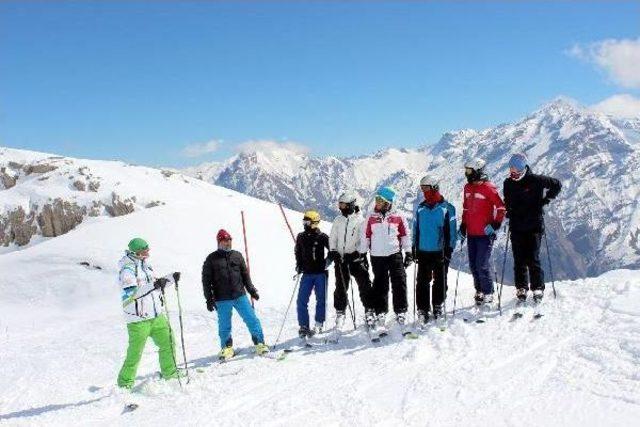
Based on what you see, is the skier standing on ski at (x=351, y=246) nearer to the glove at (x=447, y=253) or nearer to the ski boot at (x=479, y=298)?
the glove at (x=447, y=253)

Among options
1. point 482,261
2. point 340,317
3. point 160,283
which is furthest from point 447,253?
point 160,283

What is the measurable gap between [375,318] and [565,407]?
5097mm

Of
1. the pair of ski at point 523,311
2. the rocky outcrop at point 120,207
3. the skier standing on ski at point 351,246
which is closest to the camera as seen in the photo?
the pair of ski at point 523,311

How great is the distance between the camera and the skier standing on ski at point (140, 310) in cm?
929

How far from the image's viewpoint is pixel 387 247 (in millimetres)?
10906

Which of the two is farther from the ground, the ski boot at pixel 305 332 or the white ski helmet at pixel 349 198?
the white ski helmet at pixel 349 198

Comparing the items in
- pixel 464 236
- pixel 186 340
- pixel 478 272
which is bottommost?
pixel 186 340

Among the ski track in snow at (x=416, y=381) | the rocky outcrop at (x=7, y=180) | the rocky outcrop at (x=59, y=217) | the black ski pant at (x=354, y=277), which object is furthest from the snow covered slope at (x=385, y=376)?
the rocky outcrop at (x=7, y=180)

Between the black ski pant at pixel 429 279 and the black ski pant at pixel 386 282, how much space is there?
1.03 ft

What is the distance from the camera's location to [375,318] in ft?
36.8

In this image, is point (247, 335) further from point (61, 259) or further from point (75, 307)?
point (61, 259)

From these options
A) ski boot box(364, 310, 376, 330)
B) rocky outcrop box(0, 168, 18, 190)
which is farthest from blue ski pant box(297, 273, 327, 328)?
rocky outcrop box(0, 168, 18, 190)

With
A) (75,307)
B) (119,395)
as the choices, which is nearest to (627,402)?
(119,395)

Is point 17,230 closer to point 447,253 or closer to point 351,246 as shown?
point 351,246
